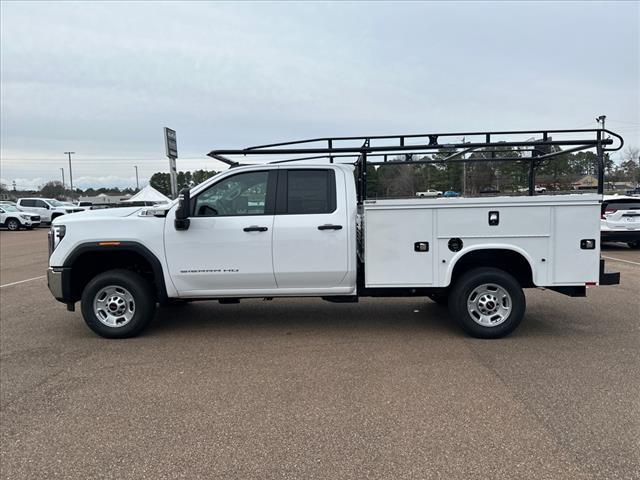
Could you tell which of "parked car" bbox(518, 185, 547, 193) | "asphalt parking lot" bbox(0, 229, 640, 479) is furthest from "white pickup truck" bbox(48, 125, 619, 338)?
"parked car" bbox(518, 185, 547, 193)

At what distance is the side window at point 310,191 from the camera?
5711mm

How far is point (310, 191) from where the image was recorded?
577cm

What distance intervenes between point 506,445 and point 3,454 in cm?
331

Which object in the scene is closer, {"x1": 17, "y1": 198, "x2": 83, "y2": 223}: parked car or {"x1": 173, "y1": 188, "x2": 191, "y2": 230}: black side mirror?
{"x1": 173, "y1": 188, "x2": 191, "y2": 230}: black side mirror

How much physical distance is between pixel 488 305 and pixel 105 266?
4566mm

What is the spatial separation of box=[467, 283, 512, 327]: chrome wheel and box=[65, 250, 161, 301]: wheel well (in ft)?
11.8

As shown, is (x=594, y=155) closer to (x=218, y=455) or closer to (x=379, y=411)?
(x=379, y=411)

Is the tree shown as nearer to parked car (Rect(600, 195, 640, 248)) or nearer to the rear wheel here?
the rear wheel

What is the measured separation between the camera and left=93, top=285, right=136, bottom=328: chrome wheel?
18.9 feet

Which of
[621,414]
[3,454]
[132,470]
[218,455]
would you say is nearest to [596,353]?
[621,414]

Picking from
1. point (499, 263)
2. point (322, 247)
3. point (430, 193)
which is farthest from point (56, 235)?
point (499, 263)

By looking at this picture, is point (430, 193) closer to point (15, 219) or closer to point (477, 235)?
point (477, 235)

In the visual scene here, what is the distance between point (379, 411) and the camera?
3771mm

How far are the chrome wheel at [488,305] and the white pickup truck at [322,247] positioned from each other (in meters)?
0.01
